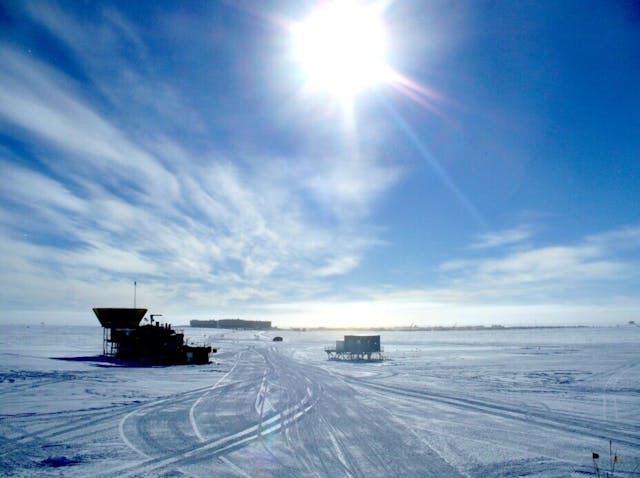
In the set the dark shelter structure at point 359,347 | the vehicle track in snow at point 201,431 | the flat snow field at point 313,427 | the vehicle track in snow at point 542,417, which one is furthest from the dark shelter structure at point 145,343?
the vehicle track in snow at point 542,417

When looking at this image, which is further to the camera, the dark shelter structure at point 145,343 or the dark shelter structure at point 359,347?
the dark shelter structure at point 359,347

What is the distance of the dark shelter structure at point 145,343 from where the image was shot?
4966 cm

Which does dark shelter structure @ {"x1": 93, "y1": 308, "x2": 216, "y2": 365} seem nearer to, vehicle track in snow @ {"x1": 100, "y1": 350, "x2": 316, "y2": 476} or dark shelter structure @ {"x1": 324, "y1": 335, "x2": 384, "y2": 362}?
dark shelter structure @ {"x1": 324, "y1": 335, "x2": 384, "y2": 362}

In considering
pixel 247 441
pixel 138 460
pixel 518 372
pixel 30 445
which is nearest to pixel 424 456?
pixel 247 441

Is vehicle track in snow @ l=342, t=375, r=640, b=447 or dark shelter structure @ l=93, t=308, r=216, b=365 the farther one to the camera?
dark shelter structure @ l=93, t=308, r=216, b=365

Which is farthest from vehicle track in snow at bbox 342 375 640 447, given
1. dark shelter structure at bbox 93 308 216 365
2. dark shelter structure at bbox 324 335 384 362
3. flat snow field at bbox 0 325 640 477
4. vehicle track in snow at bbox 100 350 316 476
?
dark shelter structure at bbox 324 335 384 362

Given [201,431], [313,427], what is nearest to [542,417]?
[313,427]

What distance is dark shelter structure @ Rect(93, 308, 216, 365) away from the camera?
163ft

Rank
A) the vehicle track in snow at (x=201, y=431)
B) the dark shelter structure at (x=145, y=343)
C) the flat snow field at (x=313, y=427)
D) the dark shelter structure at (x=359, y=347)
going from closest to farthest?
the flat snow field at (x=313, y=427)
the vehicle track in snow at (x=201, y=431)
the dark shelter structure at (x=145, y=343)
the dark shelter structure at (x=359, y=347)

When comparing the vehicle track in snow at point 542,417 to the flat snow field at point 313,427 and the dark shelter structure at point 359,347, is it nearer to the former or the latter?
the flat snow field at point 313,427

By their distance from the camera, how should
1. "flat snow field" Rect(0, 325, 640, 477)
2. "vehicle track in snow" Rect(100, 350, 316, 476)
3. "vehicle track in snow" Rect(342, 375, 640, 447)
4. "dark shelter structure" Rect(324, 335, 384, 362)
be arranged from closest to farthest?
"flat snow field" Rect(0, 325, 640, 477)
"vehicle track in snow" Rect(100, 350, 316, 476)
"vehicle track in snow" Rect(342, 375, 640, 447)
"dark shelter structure" Rect(324, 335, 384, 362)

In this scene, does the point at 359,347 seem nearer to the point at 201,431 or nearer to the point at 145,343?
the point at 145,343

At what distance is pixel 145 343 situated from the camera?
170 ft

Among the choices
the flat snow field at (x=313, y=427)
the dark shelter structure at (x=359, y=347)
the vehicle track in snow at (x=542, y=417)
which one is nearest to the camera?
the flat snow field at (x=313, y=427)
